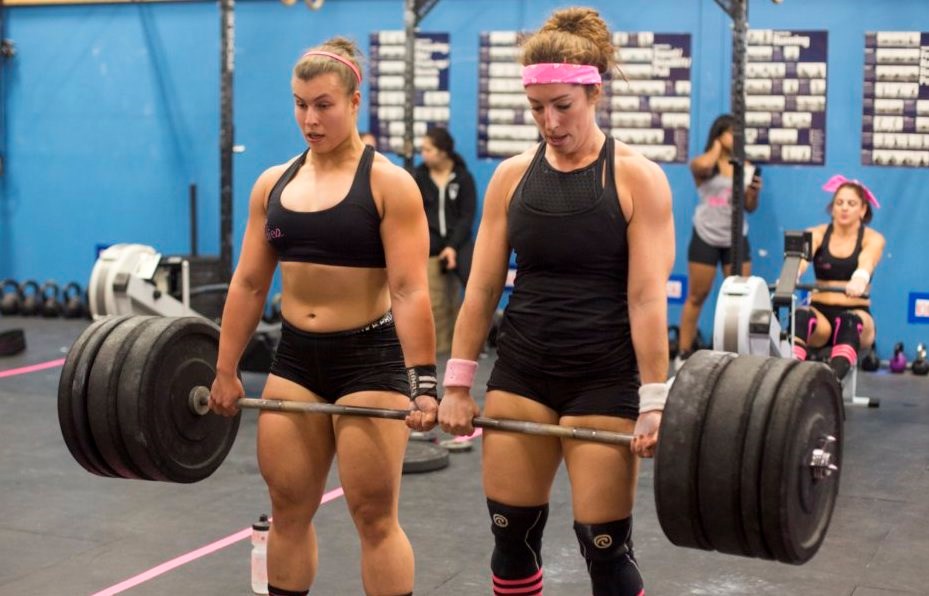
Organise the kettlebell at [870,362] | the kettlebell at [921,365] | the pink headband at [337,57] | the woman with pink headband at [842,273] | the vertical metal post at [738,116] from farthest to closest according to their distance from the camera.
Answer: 1. the kettlebell at [870,362]
2. the kettlebell at [921,365]
3. the woman with pink headband at [842,273]
4. the vertical metal post at [738,116]
5. the pink headband at [337,57]

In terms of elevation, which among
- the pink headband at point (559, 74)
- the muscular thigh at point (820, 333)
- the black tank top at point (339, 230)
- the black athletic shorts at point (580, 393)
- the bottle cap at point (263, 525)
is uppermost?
the pink headband at point (559, 74)

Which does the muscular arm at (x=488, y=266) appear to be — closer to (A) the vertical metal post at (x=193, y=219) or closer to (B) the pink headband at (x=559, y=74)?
(B) the pink headband at (x=559, y=74)

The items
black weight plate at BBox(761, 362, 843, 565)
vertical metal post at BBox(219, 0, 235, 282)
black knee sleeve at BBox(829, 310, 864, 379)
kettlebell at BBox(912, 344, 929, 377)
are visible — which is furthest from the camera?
kettlebell at BBox(912, 344, 929, 377)

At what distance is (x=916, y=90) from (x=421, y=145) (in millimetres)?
2880

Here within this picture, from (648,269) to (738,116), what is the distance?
351 centimetres

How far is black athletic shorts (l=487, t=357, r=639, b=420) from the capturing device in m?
2.67

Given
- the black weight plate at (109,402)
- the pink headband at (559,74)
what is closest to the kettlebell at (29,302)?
the black weight plate at (109,402)

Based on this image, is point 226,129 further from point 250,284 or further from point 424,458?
point 250,284

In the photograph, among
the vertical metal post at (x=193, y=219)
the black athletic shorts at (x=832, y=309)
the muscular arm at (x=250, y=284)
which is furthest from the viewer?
the vertical metal post at (x=193, y=219)

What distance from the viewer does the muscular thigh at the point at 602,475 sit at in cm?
263

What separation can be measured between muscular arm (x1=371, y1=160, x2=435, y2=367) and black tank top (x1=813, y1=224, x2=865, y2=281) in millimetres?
3977

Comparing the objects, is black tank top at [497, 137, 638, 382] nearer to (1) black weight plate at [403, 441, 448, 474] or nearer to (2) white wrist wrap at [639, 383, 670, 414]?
(2) white wrist wrap at [639, 383, 670, 414]

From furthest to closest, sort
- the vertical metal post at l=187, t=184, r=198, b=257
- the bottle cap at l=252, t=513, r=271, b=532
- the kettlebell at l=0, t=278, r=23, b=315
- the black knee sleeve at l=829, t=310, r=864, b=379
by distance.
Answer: the kettlebell at l=0, t=278, r=23, b=315 < the vertical metal post at l=187, t=184, r=198, b=257 < the black knee sleeve at l=829, t=310, r=864, b=379 < the bottle cap at l=252, t=513, r=271, b=532

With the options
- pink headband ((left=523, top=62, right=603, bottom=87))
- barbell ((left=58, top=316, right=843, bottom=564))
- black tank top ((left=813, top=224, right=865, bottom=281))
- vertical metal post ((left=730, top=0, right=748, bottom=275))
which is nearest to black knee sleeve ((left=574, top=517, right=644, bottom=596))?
barbell ((left=58, top=316, right=843, bottom=564))
